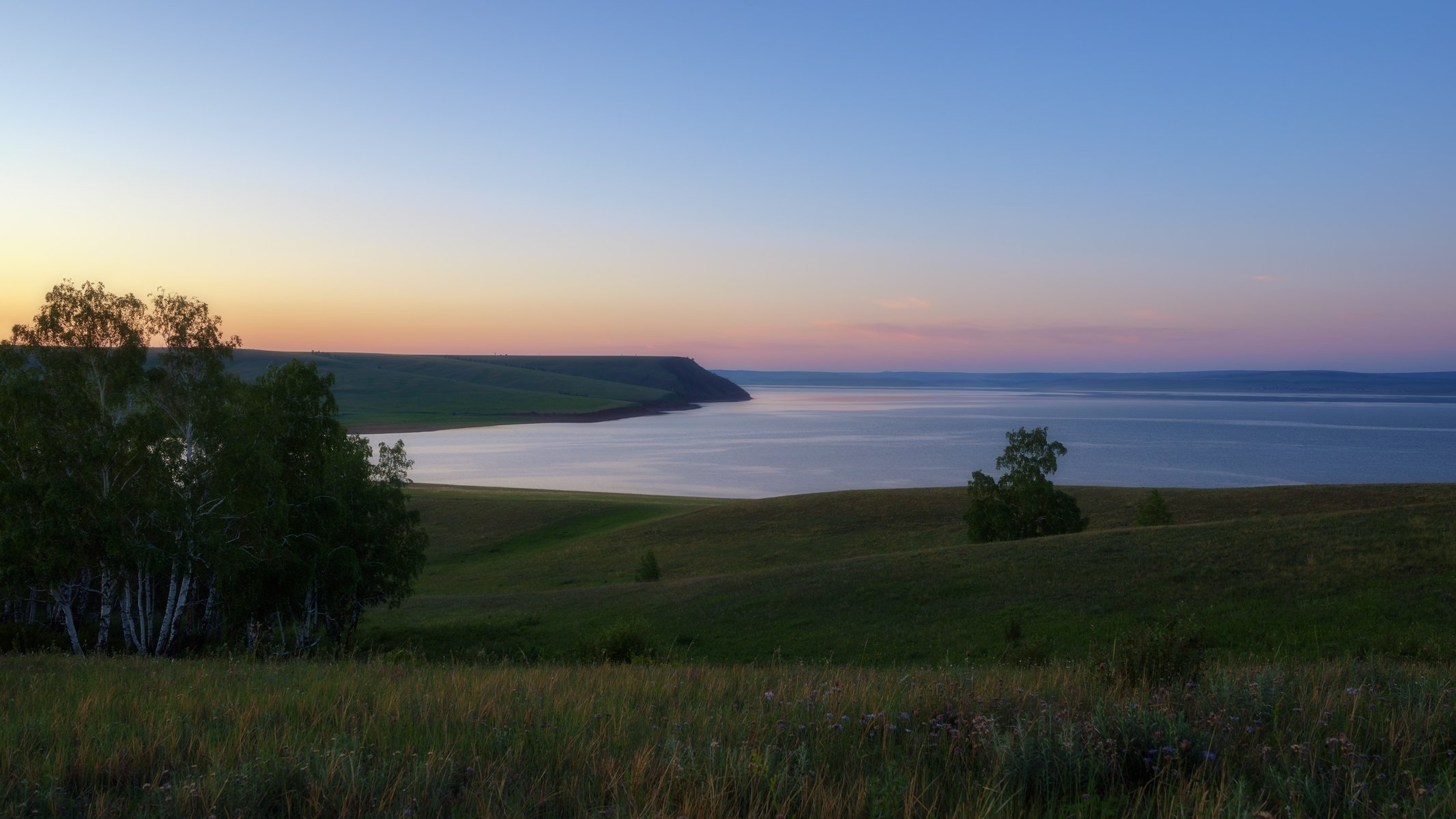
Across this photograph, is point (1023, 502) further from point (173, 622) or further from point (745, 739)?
point (745, 739)

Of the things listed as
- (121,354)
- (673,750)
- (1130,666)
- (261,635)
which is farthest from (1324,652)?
(121,354)

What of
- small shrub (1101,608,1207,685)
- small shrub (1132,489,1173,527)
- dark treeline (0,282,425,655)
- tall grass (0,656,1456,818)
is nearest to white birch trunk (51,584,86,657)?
dark treeline (0,282,425,655)

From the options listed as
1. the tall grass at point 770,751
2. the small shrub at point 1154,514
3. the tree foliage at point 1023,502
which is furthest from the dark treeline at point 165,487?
the small shrub at point 1154,514

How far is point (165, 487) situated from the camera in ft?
65.5

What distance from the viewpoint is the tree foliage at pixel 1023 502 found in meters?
37.6

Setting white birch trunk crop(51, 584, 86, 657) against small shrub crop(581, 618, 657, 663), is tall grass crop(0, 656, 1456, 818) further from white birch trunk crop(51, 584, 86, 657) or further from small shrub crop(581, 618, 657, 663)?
white birch trunk crop(51, 584, 86, 657)

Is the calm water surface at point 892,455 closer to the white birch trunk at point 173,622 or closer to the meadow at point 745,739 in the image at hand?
the white birch trunk at point 173,622

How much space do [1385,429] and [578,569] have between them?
189 m

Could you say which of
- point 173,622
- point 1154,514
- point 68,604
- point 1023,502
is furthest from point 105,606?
point 1154,514

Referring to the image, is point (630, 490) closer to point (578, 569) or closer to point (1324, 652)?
point (578, 569)

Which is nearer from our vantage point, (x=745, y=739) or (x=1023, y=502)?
A: (x=745, y=739)

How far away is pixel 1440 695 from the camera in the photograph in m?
5.00

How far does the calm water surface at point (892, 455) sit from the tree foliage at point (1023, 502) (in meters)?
43.2

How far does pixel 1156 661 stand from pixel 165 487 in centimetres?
2214
